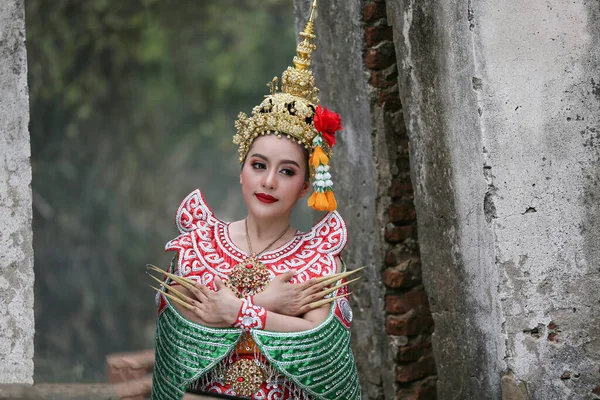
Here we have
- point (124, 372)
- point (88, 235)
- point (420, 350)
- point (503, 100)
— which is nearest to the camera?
point (124, 372)

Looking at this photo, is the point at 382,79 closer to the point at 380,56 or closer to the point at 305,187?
the point at 380,56

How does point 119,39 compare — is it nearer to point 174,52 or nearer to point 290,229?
point 174,52

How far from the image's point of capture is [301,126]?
120 inches

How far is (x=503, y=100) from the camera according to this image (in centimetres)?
330

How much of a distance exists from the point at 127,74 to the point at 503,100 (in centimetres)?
633

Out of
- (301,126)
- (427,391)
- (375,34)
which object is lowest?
(427,391)

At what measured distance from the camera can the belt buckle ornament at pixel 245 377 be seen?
2.91 meters

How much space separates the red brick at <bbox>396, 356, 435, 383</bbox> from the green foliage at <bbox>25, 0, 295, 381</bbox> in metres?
4.69

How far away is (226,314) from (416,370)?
1772 mm

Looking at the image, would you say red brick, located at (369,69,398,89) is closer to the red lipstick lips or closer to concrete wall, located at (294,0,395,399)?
concrete wall, located at (294,0,395,399)

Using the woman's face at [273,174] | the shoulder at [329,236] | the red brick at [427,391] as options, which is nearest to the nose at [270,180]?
the woman's face at [273,174]

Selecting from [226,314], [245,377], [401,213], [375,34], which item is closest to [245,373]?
[245,377]

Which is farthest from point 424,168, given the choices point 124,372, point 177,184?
point 177,184

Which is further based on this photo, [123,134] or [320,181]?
[123,134]
